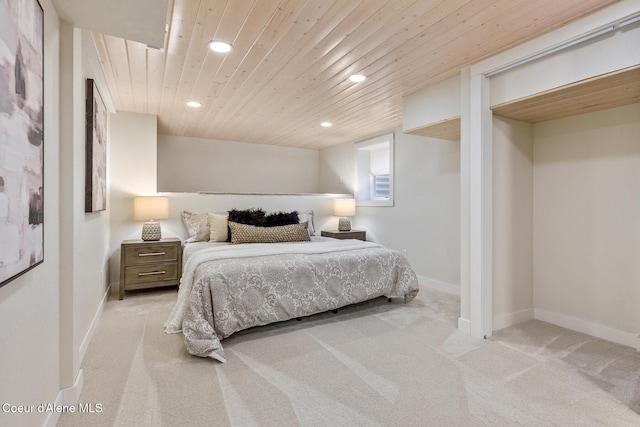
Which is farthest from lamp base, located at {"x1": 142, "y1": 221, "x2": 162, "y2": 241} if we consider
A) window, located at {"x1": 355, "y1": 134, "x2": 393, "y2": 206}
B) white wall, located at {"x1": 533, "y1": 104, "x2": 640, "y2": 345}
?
white wall, located at {"x1": 533, "y1": 104, "x2": 640, "y2": 345}

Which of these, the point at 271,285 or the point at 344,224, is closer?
the point at 271,285

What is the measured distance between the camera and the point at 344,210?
535 cm

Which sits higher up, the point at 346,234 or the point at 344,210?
the point at 344,210

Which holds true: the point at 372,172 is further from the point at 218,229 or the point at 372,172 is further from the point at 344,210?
the point at 218,229

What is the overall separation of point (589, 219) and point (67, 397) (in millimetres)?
3896

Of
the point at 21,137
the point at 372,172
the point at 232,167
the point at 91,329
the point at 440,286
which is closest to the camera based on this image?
the point at 21,137

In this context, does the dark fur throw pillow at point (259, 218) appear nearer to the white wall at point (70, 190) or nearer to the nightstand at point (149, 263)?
the nightstand at point (149, 263)

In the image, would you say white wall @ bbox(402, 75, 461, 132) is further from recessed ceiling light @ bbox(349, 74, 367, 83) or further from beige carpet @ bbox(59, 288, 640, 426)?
beige carpet @ bbox(59, 288, 640, 426)

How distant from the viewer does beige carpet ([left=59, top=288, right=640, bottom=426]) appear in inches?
64.1

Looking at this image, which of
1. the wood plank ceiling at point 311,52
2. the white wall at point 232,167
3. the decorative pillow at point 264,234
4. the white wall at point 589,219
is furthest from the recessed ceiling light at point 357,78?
the white wall at point 232,167

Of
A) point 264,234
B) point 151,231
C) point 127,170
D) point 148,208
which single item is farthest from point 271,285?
point 127,170

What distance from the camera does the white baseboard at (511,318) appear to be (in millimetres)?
2795

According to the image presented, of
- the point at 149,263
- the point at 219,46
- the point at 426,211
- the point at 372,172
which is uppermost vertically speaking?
the point at 219,46

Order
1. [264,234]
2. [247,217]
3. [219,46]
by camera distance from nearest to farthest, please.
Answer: [219,46]
[264,234]
[247,217]
